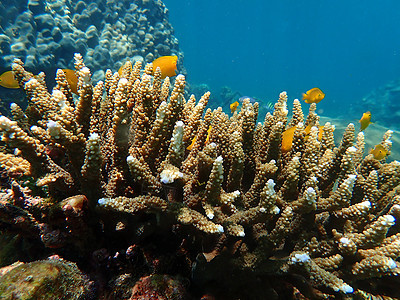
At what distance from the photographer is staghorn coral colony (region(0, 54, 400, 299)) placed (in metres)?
1.59

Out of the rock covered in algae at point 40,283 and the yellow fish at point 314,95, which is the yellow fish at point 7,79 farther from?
the yellow fish at point 314,95

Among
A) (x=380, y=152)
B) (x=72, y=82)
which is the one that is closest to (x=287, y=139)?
(x=380, y=152)

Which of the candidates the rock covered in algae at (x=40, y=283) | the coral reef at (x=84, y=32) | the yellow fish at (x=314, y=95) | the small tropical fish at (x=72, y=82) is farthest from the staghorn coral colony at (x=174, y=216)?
the coral reef at (x=84, y=32)

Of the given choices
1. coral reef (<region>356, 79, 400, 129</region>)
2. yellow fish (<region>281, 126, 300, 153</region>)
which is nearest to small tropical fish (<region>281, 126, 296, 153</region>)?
yellow fish (<region>281, 126, 300, 153</region>)

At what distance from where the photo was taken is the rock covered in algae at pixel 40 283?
1.10 m

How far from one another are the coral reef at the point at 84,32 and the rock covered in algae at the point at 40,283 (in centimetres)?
1000

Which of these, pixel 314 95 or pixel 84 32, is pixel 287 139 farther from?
pixel 84 32

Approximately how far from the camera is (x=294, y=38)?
402 ft

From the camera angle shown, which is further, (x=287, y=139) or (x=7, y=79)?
(x=7, y=79)

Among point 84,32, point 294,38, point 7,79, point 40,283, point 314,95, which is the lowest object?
point 40,283

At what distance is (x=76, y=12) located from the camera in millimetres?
12031

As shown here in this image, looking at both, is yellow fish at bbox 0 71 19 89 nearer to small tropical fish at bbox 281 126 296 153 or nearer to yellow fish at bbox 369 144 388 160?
small tropical fish at bbox 281 126 296 153

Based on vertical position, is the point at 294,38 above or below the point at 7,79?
above

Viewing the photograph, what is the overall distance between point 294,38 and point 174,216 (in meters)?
149
